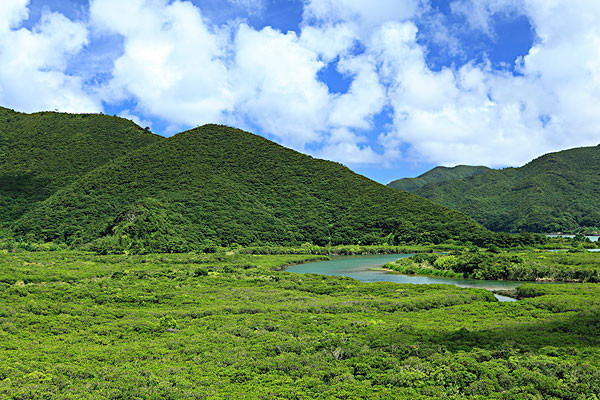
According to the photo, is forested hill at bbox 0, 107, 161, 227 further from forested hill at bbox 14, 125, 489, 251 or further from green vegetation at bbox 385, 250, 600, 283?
green vegetation at bbox 385, 250, 600, 283

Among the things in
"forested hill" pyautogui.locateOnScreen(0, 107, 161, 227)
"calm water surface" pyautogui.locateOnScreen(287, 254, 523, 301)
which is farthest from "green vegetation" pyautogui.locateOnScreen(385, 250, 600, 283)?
"forested hill" pyautogui.locateOnScreen(0, 107, 161, 227)

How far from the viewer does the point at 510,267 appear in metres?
65.0

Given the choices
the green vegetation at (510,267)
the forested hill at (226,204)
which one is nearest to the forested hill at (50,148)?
the forested hill at (226,204)

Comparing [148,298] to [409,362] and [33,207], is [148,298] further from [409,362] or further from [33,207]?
[33,207]

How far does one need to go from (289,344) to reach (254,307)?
1284cm

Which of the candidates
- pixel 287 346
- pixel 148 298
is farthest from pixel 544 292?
pixel 148 298

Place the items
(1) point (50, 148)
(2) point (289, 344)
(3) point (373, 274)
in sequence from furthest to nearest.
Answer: (1) point (50, 148)
(3) point (373, 274)
(2) point (289, 344)

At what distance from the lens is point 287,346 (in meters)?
24.9

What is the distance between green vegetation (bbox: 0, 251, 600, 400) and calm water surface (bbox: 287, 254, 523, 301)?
43.7ft

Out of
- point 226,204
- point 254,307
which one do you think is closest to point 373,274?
point 254,307

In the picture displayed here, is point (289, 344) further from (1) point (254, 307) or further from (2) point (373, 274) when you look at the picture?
(2) point (373, 274)

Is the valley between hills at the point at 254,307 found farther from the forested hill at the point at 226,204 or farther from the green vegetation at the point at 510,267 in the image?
the forested hill at the point at 226,204

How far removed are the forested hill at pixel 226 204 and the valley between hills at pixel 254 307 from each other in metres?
0.71

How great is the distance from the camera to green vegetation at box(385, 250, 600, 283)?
60.4 m
